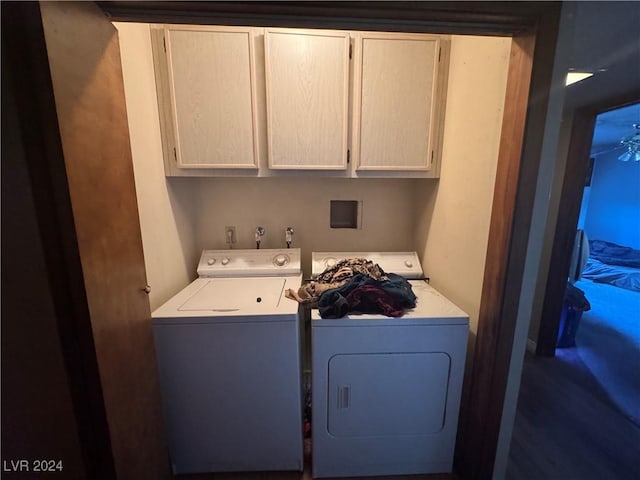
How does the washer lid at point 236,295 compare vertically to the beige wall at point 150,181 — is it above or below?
below

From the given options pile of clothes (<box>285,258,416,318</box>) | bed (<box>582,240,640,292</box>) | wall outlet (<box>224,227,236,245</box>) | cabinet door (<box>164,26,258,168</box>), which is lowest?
bed (<box>582,240,640,292</box>)

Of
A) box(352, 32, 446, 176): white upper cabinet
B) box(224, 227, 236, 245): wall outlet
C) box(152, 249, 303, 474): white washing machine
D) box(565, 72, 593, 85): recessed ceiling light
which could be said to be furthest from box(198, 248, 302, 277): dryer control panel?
box(565, 72, 593, 85): recessed ceiling light

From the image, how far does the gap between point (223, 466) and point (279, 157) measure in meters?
1.82

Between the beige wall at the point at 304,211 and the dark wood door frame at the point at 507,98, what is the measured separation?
985 mm

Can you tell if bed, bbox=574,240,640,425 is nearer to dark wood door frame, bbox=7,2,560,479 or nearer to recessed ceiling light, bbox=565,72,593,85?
dark wood door frame, bbox=7,2,560,479

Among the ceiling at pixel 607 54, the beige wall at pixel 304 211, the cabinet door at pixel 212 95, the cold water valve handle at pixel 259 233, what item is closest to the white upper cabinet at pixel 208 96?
the cabinet door at pixel 212 95

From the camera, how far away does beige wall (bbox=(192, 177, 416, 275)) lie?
1968 millimetres

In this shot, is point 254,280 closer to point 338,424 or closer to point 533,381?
point 338,424

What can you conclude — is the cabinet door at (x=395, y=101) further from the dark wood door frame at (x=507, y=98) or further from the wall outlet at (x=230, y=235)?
the wall outlet at (x=230, y=235)

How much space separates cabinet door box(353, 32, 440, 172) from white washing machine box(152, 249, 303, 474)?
1110 mm

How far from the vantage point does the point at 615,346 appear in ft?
8.10

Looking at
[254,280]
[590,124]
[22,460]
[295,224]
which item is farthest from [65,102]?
[590,124]

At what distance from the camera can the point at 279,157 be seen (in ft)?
5.17

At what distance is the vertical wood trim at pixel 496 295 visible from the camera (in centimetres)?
99
